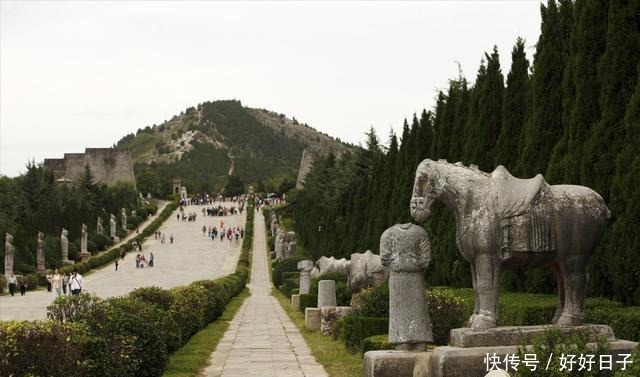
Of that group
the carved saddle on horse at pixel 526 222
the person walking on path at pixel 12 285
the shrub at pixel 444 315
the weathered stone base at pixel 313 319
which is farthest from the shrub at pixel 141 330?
the person walking on path at pixel 12 285

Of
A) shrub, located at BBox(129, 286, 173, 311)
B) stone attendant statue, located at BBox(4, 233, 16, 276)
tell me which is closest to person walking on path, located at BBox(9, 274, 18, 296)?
stone attendant statue, located at BBox(4, 233, 16, 276)

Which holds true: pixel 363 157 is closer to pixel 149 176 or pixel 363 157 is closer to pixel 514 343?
pixel 514 343

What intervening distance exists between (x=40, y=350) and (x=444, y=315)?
6.29 meters

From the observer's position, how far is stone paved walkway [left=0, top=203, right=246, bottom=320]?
129 feet

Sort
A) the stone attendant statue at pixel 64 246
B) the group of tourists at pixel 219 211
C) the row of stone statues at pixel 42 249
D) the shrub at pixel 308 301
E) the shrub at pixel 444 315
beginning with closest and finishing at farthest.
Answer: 1. the shrub at pixel 444 315
2. the shrub at pixel 308 301
3. the row of stone statues at pixel 42 249
4. the stone attendant statue at pixel 64 246
5. the group of tourists at pixel 219 211

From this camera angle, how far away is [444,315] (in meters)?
13.5

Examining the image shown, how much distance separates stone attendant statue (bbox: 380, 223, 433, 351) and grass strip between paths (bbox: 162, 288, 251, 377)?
435 centimetres

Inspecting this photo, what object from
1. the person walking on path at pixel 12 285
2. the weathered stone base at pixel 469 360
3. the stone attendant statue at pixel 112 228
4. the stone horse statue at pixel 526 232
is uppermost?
the stone attendant statue at pixel 112 228

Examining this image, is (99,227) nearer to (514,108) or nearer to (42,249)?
(42,249)

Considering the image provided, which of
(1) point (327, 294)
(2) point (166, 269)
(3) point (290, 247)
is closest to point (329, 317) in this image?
(1) point (327, 294)

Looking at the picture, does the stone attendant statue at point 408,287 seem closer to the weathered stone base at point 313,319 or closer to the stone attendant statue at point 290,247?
the weathered stone base at point 313,319

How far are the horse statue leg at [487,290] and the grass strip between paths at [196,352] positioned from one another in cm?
569

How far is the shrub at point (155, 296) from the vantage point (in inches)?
671

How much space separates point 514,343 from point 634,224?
3767mm
